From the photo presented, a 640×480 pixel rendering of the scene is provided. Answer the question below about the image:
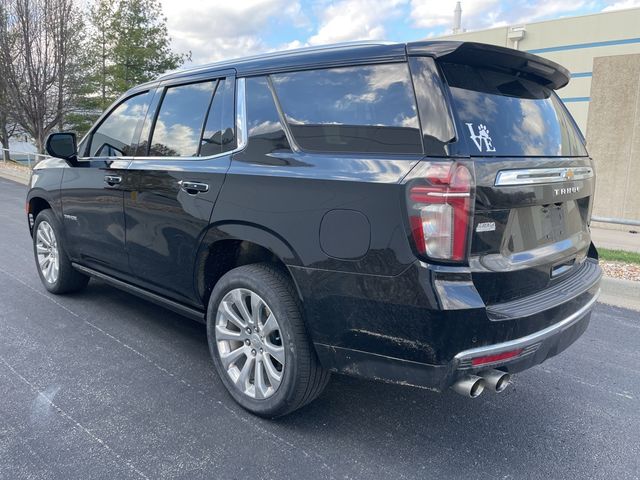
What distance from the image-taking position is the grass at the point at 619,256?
21.6ft

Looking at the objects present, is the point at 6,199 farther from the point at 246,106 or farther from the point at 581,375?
the point at 581,375

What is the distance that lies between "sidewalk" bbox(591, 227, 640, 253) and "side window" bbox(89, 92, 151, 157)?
22.5ft

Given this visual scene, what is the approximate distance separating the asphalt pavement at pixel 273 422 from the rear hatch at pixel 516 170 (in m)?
0.87

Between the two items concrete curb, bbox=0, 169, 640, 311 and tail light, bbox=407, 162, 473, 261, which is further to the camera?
concrete curb, bbox=0, 169, 640, 311

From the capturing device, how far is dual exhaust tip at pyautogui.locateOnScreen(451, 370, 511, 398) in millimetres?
2328

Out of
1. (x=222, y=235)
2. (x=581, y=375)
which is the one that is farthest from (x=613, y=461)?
(x=222, y=235)

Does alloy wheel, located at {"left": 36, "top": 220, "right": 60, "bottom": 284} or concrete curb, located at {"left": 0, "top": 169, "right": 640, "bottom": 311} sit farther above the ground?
alloy wheel, located at {"left": 36, "top": 220, "right": 60, "bottom": 284}

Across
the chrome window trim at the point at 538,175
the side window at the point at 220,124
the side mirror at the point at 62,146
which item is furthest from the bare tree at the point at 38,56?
the chrome window trim at the point at 538,175

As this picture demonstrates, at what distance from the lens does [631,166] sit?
10930mm

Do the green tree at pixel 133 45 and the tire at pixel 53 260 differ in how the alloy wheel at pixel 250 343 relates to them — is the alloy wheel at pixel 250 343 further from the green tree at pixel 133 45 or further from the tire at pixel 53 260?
the green tree at pixel 133 45

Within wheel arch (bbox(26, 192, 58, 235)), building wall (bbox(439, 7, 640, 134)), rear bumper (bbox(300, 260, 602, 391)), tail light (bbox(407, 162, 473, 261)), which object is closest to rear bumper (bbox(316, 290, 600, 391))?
rear bumper (bbox(300, 260, 602, 391))

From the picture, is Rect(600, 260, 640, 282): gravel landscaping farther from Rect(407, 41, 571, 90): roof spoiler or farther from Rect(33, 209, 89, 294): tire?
Rect(33, 209, 89, 294): tire

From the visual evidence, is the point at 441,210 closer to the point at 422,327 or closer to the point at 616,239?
the point at 422,327

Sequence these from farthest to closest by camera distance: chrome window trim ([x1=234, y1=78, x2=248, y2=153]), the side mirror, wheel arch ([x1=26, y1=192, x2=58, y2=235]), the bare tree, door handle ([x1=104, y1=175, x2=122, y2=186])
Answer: the bare tree, wheel arch ([x1=26, y1=192, x2=58, y2=235]), the side mirror, door handle ([x1=104, y1=175, x2=122, y2=186]), chrome window trim ([x1=234, y1=78, x2=248, y2=153])
